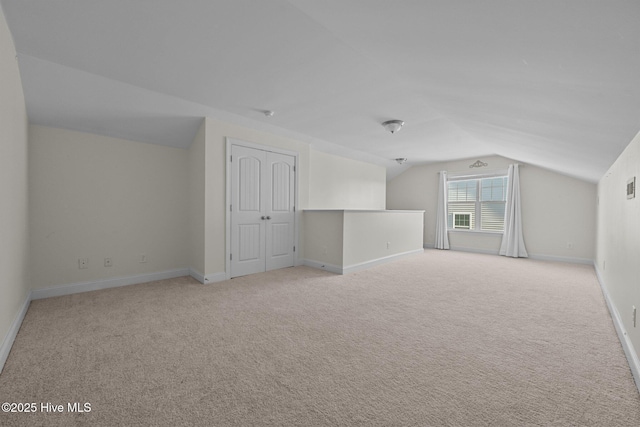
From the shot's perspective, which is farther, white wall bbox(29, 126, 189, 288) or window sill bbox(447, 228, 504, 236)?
window sill bbox(447, 228, 504, 236)

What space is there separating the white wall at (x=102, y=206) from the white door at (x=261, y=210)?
0.95 metres

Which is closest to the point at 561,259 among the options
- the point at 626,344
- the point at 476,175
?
the point at 476,175

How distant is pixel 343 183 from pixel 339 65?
4.08 m

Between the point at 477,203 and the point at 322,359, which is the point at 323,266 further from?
the point at 477,203

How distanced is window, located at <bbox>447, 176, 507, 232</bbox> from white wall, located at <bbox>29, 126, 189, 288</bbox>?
6.40m

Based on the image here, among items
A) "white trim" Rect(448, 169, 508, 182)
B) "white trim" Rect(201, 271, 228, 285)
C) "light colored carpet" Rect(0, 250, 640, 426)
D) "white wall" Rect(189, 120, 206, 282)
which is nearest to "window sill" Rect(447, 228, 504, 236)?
"white trim" Rect(448, 169, 508, 182)

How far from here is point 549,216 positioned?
18.6 ft

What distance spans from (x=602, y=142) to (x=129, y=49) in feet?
13.7

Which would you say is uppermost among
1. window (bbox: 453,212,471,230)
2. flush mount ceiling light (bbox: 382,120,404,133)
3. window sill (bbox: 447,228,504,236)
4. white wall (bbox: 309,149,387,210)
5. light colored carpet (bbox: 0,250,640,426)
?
flush mount ceiling light (bbox: 382,120,404,133)

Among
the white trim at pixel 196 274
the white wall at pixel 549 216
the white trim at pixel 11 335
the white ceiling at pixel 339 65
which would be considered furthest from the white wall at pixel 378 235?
the white trim at pixel 11 335

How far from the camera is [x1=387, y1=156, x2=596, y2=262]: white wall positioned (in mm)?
5273

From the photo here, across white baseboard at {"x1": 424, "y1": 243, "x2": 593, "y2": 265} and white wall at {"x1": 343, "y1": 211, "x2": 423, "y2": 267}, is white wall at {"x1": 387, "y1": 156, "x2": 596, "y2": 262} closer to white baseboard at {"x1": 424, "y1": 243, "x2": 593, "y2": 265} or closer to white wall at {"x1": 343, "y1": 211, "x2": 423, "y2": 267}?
white baseboard at {"x1": 424, "y1": 243, "x2": 593, "y2": 265}

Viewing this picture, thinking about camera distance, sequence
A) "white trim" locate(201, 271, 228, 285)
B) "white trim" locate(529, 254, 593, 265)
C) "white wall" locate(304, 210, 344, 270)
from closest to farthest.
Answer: "white trim" locate(201, 271, 228, 285), "white wall" locate(304, 210, 344, 270), "white trim" locate(529, 254, 593, 265)

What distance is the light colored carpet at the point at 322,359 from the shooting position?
1.36 metres
